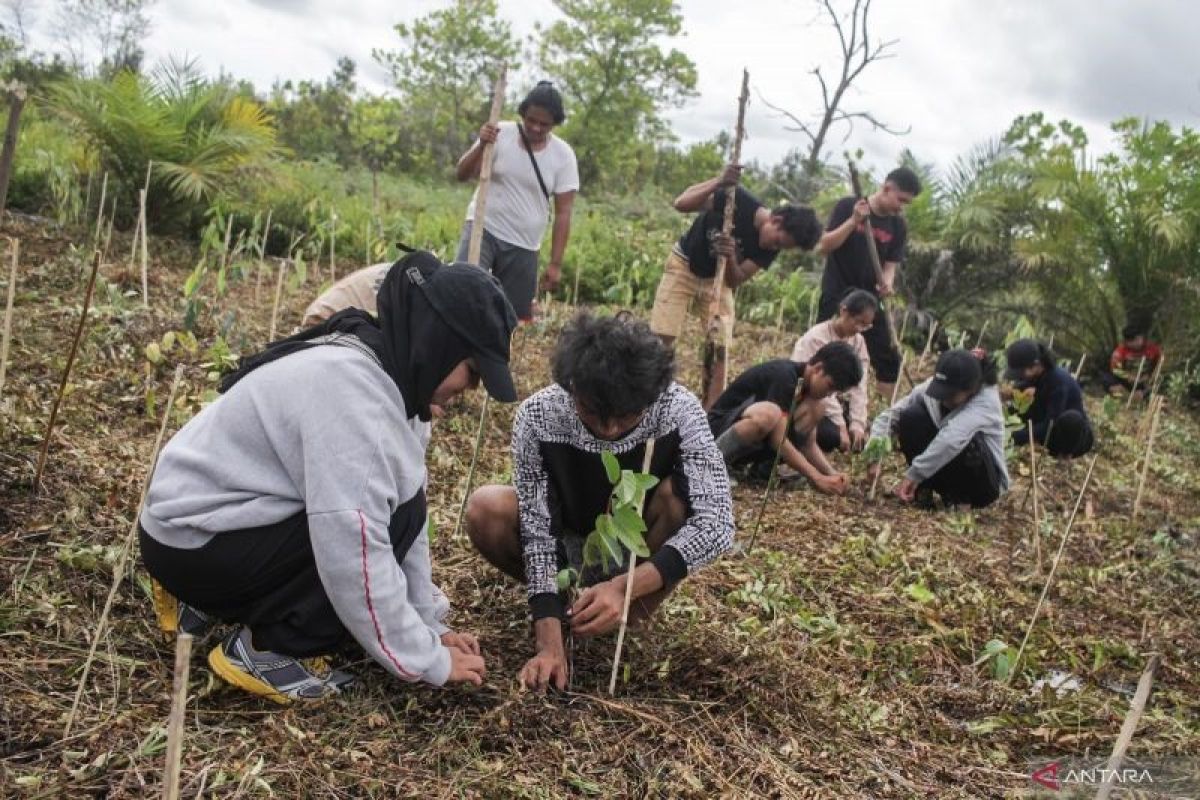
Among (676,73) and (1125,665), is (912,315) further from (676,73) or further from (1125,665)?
(676,73)

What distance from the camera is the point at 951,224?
29.4 ft

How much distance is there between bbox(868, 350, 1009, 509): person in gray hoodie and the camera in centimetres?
403

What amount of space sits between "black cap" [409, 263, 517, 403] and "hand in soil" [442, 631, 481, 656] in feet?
1.97

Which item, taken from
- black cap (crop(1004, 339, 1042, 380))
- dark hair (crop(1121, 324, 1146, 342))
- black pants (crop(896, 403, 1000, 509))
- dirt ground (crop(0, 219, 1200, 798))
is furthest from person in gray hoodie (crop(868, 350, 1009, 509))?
dark hair (crop(1121, 324, 1146, 342))

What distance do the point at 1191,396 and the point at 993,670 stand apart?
7690 mm

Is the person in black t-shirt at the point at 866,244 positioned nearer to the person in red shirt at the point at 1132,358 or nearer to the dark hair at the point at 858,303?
the dark hair at the point at 858,303

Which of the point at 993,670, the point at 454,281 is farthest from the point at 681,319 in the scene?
the point at 454,281

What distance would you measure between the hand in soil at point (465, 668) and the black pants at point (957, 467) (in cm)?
294

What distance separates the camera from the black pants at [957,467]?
4.08 metres

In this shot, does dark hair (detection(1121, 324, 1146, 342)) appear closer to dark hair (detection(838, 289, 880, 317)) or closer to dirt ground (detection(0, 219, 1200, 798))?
dirt ground (detection(0, 219, 1200, 798))

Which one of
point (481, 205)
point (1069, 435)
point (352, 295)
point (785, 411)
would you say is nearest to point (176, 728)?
point (352, 295)

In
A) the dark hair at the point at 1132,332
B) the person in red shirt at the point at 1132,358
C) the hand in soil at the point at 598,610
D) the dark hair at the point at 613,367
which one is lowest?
the hand in soil at the point at 598,610

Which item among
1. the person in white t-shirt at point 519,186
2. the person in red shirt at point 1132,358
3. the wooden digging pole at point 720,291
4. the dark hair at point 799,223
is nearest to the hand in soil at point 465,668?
the wooden digging pole at point 720,291

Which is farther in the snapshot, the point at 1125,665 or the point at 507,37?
the point at 507,37
